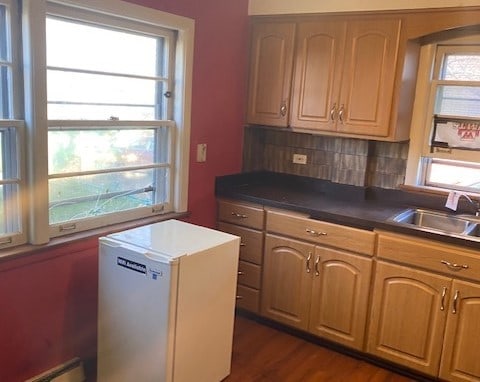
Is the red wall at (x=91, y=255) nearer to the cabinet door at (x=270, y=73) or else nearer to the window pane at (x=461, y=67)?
the cabinet door at (x=270, y=73)

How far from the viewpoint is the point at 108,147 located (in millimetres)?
2660

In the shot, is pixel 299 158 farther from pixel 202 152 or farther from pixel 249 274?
pixel 249 274

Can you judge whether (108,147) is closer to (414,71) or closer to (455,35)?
(414,71)

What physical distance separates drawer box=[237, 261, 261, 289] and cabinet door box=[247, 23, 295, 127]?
39.9 inches

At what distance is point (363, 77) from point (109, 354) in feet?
7.19

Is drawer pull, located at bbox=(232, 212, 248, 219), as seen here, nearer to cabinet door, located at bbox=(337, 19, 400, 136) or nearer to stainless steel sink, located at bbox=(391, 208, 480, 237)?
cabinet door, located at bbox=(337, 19, 400, 136)

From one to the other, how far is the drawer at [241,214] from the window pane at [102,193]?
493 mm

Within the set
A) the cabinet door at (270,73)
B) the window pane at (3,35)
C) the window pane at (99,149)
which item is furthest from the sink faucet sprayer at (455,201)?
the window pane at (3,35)

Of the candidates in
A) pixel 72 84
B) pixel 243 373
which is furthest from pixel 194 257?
pixel 72 84

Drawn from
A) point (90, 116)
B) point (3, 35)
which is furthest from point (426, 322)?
point (3, 35)

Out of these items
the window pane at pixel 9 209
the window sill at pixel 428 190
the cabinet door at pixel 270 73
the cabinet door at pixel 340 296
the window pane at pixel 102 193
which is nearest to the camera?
the window pane at pixel 9 209

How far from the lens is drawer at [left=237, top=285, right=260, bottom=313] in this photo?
3303 millimetres

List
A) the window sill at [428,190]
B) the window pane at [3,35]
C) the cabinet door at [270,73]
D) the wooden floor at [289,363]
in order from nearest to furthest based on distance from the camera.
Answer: the window pane at [3,35], the wooden floor at [289,363], the window sill at [428,190], the cabinet door at [270,73]

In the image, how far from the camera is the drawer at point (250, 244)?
3227 millimetres
